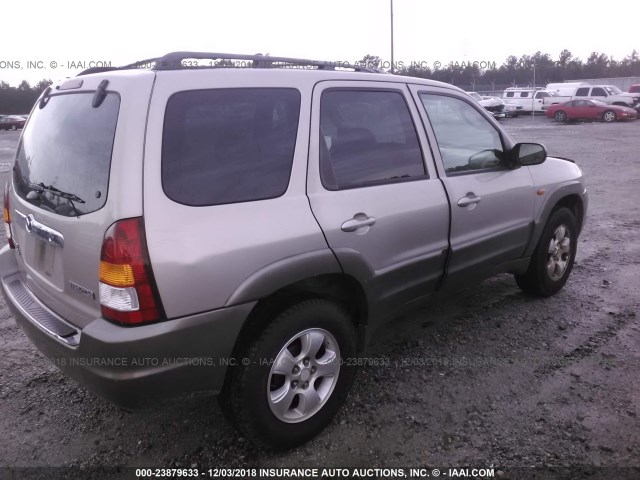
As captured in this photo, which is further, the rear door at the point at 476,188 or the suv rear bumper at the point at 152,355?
the rear door at the point at 476,188

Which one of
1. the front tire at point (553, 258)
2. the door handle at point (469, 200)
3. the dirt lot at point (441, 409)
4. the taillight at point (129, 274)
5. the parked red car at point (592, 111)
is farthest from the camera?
the parked red car at point (592, 111)

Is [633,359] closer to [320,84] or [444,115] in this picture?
[444,115]

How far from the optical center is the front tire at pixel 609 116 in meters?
27.1

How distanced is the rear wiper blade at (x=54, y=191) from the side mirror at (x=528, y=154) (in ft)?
9.34

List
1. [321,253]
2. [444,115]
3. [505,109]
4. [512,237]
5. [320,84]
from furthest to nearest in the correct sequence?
[505,109] < [512,237] < [444,115] < [320,84] < [321,253]

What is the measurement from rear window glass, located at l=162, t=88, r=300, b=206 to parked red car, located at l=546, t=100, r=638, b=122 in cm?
2967

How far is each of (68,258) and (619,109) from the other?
100 ft

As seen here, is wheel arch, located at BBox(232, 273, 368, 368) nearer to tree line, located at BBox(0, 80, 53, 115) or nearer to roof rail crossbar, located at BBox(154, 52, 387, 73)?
roof rail crossbar, located at BBox(154, 52, 387, 73)

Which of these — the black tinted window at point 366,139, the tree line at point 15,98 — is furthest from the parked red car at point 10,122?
the black tinted window at point 366,139

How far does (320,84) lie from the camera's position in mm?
2646

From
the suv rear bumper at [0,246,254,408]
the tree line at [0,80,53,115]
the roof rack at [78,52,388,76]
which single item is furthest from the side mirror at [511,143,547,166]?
the tree line at [0,80,53,115]

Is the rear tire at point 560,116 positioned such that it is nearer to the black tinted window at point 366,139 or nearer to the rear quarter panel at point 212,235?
the black tinted window at point 366,139

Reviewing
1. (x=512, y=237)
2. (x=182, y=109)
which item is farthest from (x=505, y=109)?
(x=182, y=109)

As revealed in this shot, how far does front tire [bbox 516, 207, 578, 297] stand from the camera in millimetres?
4121
